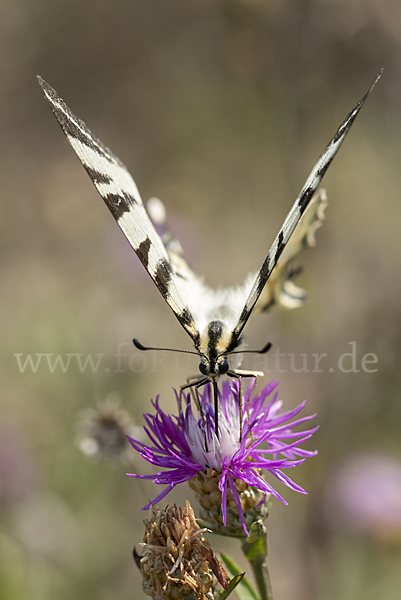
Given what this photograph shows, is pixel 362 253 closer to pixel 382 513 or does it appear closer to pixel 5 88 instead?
A: pixel 382 513

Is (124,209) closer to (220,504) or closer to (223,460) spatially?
(223,460)

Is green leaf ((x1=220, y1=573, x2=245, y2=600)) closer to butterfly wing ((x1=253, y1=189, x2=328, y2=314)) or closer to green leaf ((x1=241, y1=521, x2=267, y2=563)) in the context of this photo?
green leaf ((x1=241, y1=521, x2=267, y2=563))

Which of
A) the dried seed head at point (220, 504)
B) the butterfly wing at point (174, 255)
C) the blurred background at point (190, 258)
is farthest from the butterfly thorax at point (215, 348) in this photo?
the blurred background at point (190, 258)

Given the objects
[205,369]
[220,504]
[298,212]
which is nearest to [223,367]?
[205,369]

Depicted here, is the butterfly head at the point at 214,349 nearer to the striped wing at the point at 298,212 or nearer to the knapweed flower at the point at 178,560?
the striped wing at the point at 298,212

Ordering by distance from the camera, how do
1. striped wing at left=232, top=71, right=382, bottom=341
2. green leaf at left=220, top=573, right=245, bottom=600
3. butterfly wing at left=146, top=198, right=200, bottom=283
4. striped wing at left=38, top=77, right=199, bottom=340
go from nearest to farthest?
green leaf at left=220, top=573, right=245, bottom=600 → striped wing at left=232, top=71, right=382, bottom=341 → striped wing at left=38, top=77, right=199, bottom=340 → butterfly wing at left=146, top=198, right=200, bottom=283

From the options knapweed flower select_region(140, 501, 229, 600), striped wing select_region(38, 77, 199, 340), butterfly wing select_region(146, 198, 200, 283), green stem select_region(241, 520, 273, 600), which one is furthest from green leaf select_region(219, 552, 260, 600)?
butterfly wing select_region(146, 198, 200, 283)
